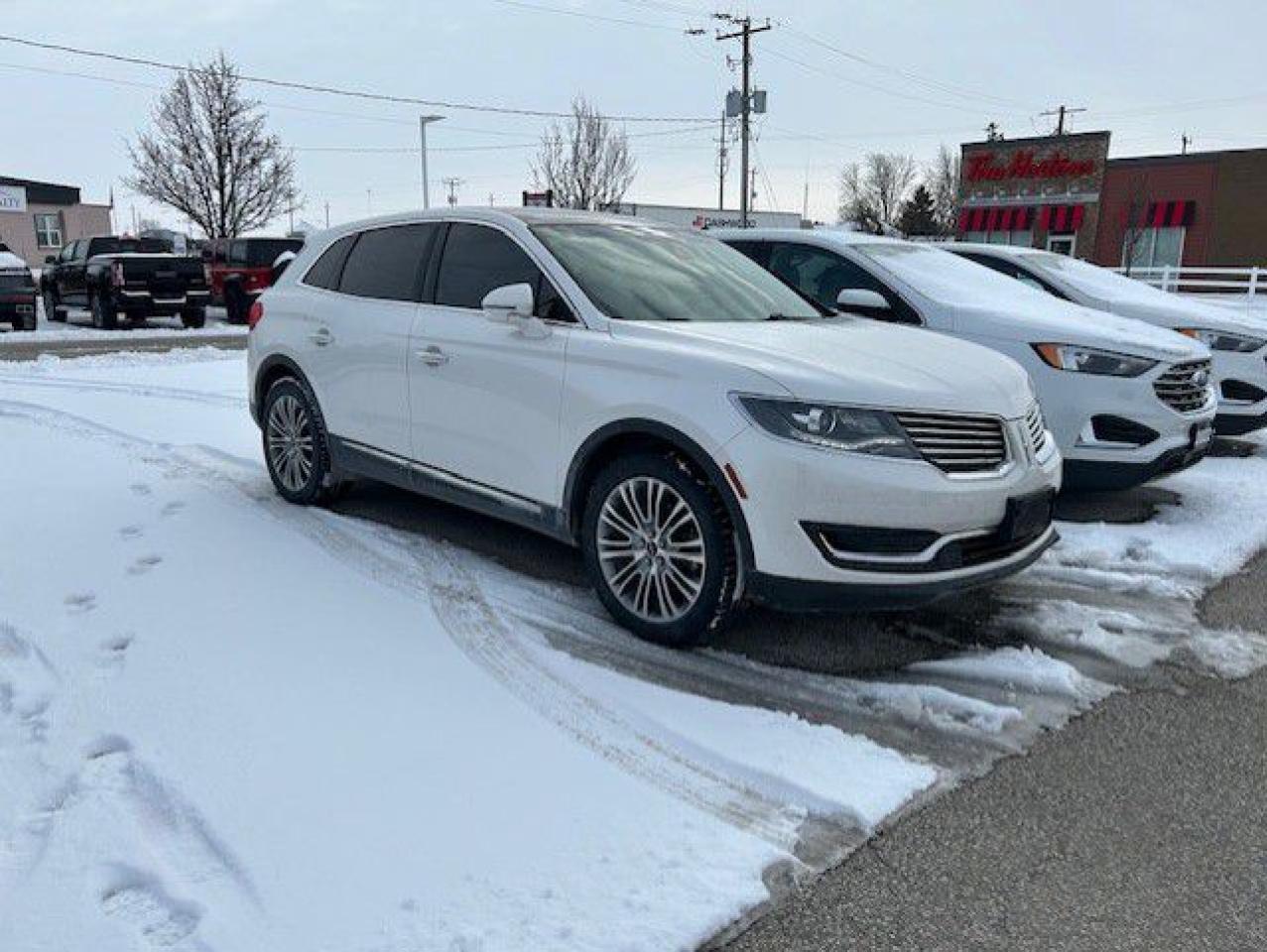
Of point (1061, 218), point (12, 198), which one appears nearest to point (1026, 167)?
point (1061, 218)

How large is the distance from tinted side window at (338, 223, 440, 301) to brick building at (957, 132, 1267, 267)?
32.0 meters

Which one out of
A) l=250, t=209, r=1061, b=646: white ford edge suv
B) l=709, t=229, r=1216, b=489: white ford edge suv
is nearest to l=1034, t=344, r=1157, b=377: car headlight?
l=709, t=229, r=1216, b=489: white ford edge suv

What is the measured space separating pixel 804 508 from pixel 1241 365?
18.5 feet

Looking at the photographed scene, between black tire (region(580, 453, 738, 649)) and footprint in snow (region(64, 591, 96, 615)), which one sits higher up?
black tire (region(580, 453, 738, 649))

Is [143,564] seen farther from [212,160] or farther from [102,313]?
[212,160]

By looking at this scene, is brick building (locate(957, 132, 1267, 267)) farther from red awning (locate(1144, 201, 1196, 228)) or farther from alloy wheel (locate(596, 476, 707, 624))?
alloy wheel (locate(596, 476, 707, 624))

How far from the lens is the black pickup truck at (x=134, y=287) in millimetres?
18797

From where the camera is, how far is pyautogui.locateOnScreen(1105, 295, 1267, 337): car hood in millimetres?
7680

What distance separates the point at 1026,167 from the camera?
39.4m

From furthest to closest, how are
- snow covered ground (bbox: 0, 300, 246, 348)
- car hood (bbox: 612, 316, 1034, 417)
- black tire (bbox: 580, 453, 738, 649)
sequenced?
snow covered ground (bbox: 0, 300, 246, 348)
black tire (bbox: 580, 453, 738, 649)
car hood (bbox: 612, 316, 1034, 417)

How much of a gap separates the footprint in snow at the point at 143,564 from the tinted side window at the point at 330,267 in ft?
5.93

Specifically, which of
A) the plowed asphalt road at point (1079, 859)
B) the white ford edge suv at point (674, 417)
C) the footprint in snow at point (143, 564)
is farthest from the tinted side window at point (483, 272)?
the plowed asphalt road at point (1079, 859)

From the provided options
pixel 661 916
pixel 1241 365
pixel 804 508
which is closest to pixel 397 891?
pixel 661 916

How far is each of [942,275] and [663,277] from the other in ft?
9.61
